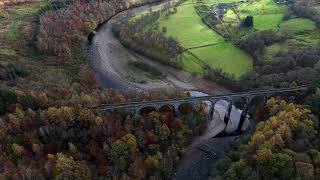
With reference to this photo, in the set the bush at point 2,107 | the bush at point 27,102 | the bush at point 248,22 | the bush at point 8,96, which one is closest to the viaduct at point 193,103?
the bush at point 27,102

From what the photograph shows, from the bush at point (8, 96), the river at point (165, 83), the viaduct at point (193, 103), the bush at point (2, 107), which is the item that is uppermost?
the bush at point (8, 96)

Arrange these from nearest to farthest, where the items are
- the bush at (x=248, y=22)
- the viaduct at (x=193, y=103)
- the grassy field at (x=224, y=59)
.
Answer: the viaduct at (x=193, y=103) → the grassy field at (x=224, y=59) → the bush at (x=248, y=22)

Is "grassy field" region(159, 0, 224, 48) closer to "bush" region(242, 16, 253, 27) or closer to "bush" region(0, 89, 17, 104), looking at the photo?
"bush" region(242, 16, 253, 27)

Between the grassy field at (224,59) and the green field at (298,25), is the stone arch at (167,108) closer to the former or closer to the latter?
the grassy field at (224,59)

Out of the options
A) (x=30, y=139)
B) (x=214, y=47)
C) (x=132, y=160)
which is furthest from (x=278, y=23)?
(x=30, y=139)

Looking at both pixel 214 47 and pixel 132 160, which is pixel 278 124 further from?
pixel 214 47

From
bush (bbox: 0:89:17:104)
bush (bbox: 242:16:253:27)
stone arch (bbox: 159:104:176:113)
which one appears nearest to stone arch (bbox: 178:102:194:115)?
stone arch (bbox: 159:104:176:113)
